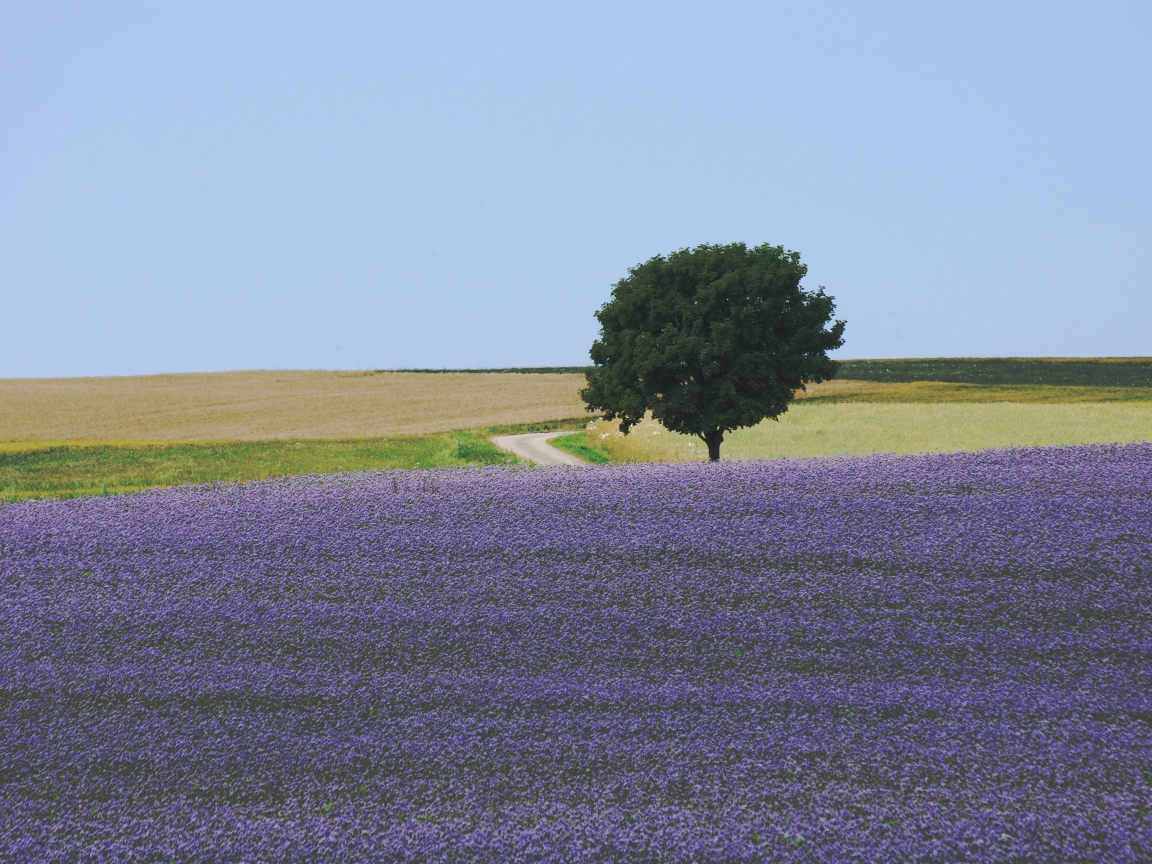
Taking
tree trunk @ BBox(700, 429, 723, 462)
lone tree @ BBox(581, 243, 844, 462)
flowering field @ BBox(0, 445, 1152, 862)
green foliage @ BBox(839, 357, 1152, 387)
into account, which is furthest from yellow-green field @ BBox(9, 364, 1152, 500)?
flowering field @ BBox(0, 445, 1152, 862)

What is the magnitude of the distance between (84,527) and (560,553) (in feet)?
19.0

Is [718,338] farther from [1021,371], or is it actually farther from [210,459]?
[1021,371]

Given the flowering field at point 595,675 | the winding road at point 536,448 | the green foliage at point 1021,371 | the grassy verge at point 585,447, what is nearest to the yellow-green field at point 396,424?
the grassy verge at point 585,447

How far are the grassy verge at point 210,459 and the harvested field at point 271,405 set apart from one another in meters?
5.90

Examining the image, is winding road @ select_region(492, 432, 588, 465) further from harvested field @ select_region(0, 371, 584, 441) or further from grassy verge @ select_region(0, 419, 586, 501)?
harvested field @ select_region(0, 371, 584, 441)

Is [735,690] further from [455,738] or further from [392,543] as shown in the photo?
[392,543]

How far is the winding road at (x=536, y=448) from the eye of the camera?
3331 cm

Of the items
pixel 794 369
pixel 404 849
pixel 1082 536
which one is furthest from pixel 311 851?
pixel 794 369

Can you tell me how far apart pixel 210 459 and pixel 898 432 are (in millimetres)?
27798

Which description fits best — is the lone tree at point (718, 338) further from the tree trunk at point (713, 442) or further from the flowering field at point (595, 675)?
the flowering field at point (595, 675)

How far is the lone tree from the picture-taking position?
24.4 m

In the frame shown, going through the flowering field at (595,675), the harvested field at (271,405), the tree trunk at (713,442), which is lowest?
the flowering field at (595,675)

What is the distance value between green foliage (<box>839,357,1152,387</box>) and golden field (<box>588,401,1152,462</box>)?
30039mm

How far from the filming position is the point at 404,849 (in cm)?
599
